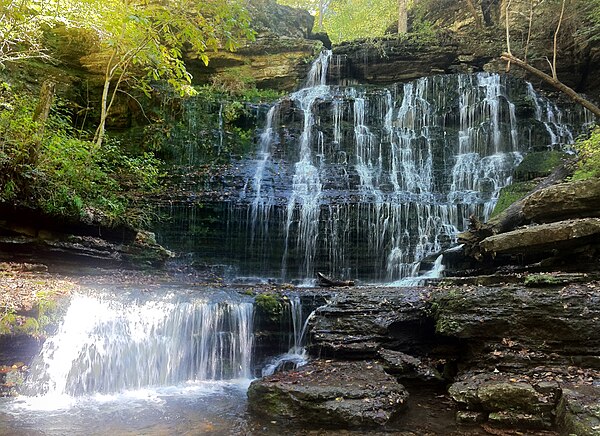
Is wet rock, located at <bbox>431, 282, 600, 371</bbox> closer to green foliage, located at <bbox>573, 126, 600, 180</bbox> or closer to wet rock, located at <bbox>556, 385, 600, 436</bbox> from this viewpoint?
wet rock, located at <bbox>556, 385, 600, 436</bbox>

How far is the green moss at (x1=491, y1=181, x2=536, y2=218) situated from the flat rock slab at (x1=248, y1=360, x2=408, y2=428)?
7.32 meters

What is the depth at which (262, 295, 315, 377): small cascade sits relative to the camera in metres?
7.30

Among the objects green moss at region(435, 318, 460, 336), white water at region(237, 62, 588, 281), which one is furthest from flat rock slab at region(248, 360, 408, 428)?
white water at region(237, 62, 588, 281)

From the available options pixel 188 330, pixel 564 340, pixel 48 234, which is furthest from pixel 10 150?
pixel 564 340

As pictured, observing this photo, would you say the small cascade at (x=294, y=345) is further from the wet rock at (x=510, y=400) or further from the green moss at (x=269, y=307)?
the wet rock at (x=510, y=400)

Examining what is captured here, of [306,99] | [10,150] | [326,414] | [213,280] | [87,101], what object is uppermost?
[306,99]

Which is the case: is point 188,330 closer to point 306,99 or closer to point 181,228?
point 181,228

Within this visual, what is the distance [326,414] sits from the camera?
511cm

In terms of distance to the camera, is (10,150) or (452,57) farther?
(452,57)

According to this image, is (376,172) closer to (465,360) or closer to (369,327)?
(369,327)

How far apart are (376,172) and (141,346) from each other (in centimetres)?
1084

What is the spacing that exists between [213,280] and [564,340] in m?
8.37

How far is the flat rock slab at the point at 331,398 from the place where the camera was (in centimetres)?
506

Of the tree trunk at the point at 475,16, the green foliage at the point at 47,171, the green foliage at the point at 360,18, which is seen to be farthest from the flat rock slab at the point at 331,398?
the green foliage at the point at 360,18
